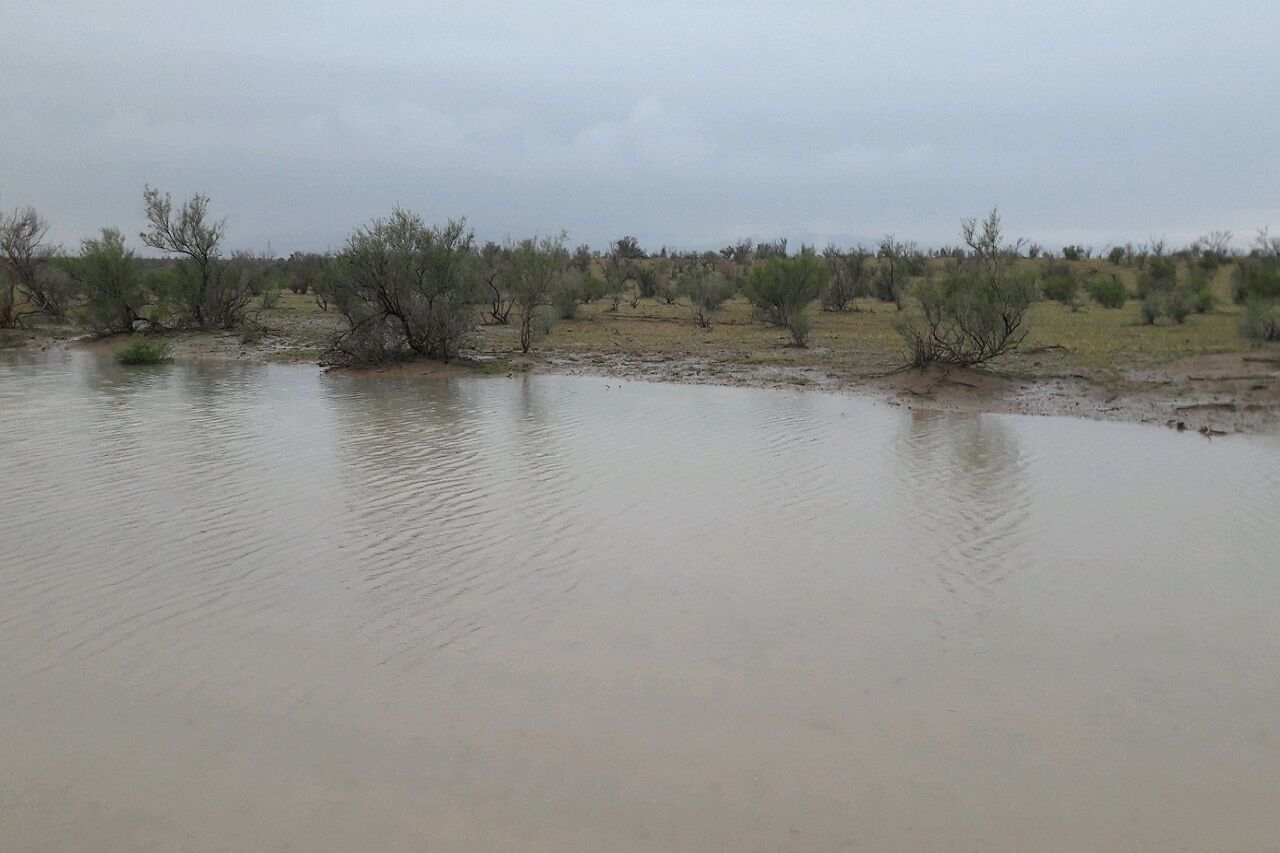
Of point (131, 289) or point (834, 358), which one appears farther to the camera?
point (131, 289)

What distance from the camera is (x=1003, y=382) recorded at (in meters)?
17.4

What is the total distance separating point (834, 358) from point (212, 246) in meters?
17.8

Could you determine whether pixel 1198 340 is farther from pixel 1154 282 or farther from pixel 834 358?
pixel 1154 282

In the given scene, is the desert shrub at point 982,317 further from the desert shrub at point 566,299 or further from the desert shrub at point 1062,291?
the desert shrub at point 1062,291

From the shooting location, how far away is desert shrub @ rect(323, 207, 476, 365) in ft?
71.0

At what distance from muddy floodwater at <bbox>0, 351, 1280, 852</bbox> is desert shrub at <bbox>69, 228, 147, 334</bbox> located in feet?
61.3

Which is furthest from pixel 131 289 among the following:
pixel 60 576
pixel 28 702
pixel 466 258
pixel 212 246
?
pixel 28 702

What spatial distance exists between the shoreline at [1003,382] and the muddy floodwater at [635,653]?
3.82 meters

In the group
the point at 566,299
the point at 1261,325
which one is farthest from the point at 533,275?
the point at 1261,325

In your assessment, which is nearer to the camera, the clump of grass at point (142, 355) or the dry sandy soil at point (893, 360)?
the dry sandy soil at point (893, 360)

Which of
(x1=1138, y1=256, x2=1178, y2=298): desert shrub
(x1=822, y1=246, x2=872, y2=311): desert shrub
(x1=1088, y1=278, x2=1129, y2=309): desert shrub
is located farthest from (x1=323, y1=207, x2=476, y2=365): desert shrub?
(x1=1138, y1=256, x2=1178, y2=298): desert shrub

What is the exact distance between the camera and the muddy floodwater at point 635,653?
13.6 ft

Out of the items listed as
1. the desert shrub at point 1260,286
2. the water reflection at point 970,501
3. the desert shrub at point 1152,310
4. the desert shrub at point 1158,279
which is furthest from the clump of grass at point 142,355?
the desert shrub at point 1158,279

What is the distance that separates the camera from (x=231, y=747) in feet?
14.9
